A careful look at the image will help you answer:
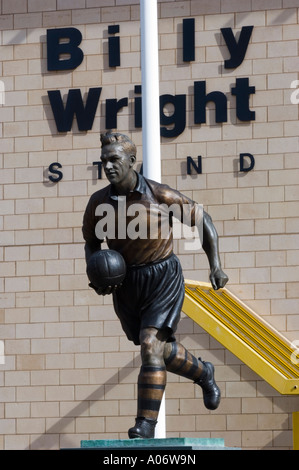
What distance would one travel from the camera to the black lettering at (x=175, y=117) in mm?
17766

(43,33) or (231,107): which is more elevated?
(43,33)

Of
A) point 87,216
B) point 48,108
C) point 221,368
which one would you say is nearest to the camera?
point 87,216

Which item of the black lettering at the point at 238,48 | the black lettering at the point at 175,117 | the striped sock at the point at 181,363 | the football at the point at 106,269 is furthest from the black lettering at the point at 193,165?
the football at the point at 106,269

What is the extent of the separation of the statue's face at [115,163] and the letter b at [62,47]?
8395mm

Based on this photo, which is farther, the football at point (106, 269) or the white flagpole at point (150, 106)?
the white flagpole at point (150, 106)

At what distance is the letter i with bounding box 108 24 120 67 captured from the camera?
59.5ft

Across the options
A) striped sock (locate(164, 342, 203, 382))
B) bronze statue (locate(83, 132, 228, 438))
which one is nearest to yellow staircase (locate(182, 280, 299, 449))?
striped sock (locate(164, 342, 203, 382))

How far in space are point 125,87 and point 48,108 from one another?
1080 mm

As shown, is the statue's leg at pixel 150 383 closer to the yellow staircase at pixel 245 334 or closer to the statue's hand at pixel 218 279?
the statue's hand at pixel 218 279

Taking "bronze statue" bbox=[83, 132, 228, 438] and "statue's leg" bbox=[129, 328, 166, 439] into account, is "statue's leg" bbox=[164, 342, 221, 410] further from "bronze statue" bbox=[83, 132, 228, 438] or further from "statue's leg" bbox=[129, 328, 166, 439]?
"statue's leg" bbox=[129, 328, 166, 439]

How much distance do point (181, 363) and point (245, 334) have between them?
22.9 ft
